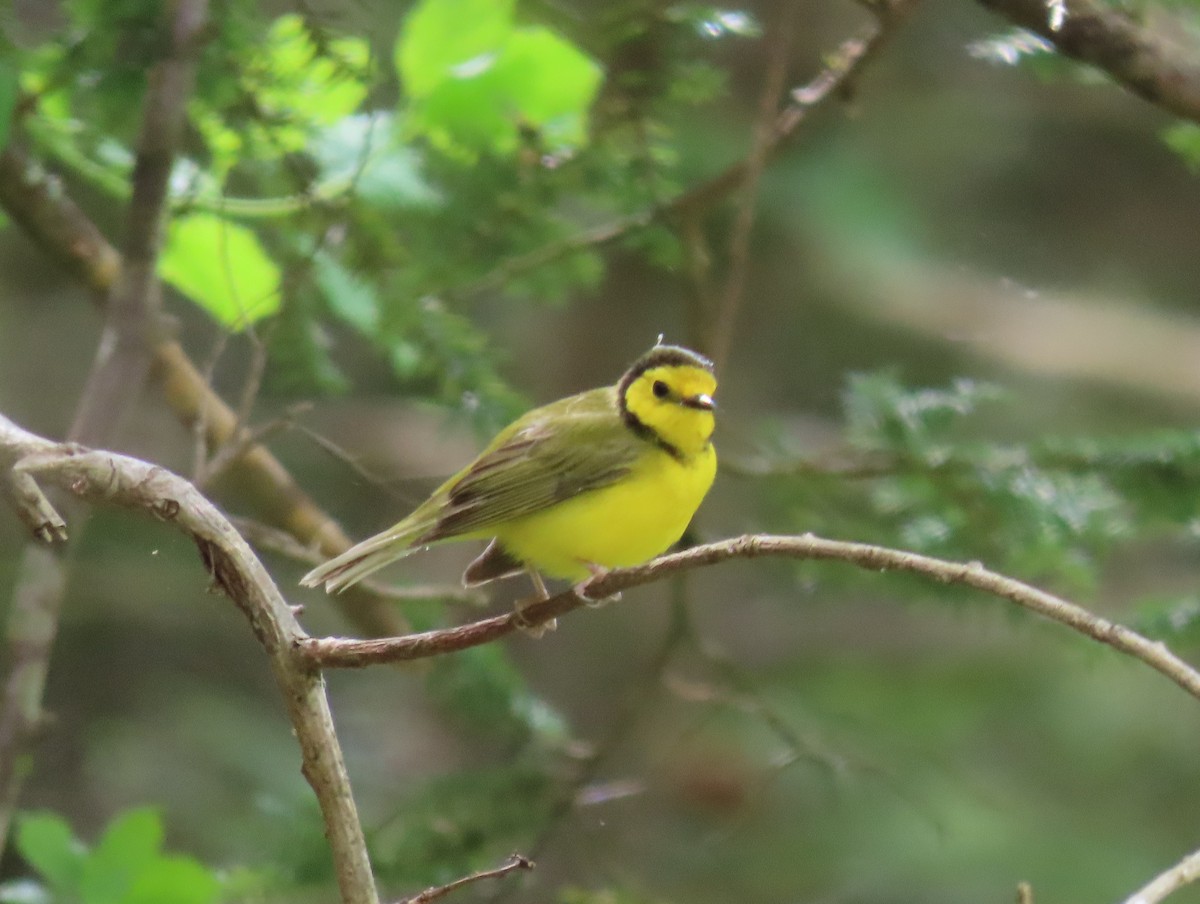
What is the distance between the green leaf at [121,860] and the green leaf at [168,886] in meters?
0.01

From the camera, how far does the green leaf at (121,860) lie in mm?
2061

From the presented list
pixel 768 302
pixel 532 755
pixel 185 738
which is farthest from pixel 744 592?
Result: pixel 532 755

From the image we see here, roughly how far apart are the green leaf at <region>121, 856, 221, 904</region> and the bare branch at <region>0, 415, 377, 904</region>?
2.38ft

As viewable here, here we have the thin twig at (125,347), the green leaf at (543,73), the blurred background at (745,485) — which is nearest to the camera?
the thin twig at (125,347)

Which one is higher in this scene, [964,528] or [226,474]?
[226,474]

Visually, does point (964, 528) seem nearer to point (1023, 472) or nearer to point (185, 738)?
point (1023, 472)

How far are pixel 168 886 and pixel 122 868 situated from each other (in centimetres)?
8

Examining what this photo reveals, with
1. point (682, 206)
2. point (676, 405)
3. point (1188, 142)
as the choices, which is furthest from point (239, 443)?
point (1188, 142)

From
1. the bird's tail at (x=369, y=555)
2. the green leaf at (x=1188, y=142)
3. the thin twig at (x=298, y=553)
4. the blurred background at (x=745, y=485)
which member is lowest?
the blurred background at (x=745, y=485)

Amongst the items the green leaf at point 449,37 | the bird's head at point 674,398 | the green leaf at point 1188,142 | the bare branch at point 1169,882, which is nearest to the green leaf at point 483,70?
the green leaf at point 449,37

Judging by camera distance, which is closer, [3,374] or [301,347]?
[301,347]

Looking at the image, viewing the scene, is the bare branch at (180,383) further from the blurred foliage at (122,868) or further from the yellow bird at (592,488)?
the blurred foliage at (122,868)

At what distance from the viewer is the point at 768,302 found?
5.41 meters

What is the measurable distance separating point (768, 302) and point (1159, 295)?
1.83m
